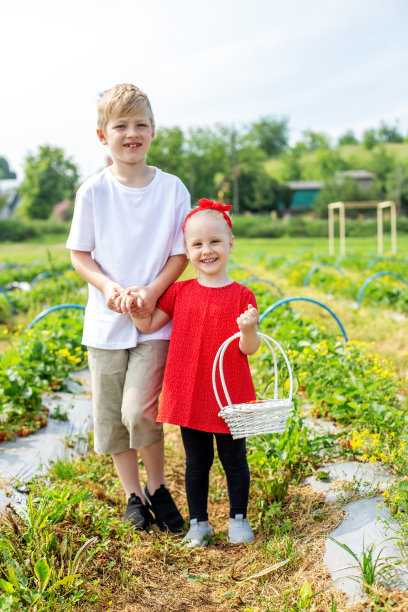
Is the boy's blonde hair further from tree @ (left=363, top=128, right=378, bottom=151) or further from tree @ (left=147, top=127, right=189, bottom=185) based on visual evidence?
tree @ (left=363, top=128, right=378, bottom=151)

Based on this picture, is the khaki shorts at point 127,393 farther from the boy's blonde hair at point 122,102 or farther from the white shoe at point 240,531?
the boy's blonde hair at point 122,102

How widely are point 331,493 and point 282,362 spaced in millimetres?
1468

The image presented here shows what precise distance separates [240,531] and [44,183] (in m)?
47.8

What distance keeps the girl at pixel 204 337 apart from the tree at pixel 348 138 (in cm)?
9190

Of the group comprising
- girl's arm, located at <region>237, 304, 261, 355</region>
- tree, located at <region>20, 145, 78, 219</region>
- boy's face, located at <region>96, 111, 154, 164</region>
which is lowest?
girl's arm, located at <region>237, 304, 261, 355</region>

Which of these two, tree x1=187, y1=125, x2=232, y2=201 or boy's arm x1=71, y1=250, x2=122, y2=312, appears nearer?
boy's arm x1=71, y1=250, x2=122, y2=312

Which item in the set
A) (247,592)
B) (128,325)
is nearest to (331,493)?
(247,592)

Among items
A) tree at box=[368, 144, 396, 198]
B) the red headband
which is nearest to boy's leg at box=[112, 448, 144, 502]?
the red headband

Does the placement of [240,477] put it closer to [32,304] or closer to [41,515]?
[41,515]

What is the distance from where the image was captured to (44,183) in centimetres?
4691

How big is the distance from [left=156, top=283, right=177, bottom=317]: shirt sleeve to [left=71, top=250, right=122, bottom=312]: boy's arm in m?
0.21

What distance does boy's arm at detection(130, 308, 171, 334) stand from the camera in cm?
242

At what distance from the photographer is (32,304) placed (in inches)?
312

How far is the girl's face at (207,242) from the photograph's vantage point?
2352 mm
